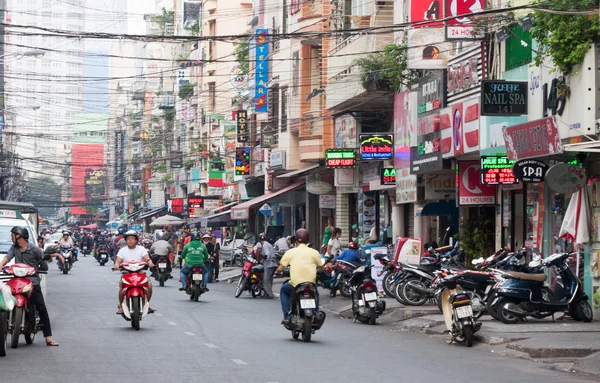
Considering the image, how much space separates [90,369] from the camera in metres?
12.9

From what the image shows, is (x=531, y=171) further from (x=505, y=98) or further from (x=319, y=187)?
(x=319, y=187)

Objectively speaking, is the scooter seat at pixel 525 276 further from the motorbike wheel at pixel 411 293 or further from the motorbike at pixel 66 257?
the motorbike at pixel 66 257

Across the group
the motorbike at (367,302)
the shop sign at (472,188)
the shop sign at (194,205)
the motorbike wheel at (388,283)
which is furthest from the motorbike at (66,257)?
the shop sign at (194,205)

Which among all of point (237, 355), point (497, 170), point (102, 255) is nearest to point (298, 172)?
point (102, 255)

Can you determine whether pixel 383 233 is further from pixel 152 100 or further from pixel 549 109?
pixel 152 100

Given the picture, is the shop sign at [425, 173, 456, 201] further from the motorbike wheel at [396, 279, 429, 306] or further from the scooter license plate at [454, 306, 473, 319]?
the scooter license plate at [454, 306, 473, 319]

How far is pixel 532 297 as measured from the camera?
1908 cm

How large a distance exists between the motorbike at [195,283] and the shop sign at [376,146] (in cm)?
847

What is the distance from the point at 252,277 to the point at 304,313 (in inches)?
506

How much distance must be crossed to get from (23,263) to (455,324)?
6.38 metres

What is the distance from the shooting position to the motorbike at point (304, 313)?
16992 mm

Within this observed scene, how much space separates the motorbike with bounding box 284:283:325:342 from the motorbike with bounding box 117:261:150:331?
116 inches

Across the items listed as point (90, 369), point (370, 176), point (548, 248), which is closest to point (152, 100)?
point (370, 176)

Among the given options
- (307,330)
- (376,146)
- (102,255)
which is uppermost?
(376,146)
